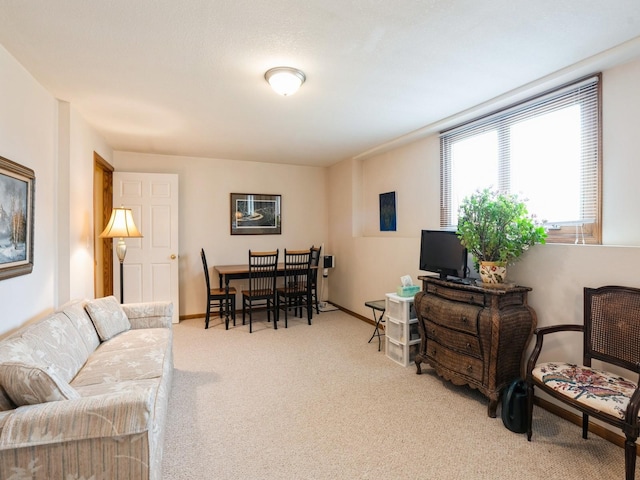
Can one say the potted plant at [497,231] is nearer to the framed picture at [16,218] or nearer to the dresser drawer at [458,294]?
the dresser drawer at [458,294]

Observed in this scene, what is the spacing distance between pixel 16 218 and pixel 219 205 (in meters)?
3.16

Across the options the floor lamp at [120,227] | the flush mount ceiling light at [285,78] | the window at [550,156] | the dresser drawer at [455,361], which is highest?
the flush mount ceiling light at [285,78]

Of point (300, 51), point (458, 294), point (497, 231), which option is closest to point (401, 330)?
point (458, 294)

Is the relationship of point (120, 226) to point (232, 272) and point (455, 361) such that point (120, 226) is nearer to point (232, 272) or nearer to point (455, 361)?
point (232, 272)

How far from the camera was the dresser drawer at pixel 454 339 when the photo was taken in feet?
8.23

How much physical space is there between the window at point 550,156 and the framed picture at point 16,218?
12.0 ft

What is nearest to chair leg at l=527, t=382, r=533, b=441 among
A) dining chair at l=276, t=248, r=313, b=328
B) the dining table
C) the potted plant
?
the potted plant

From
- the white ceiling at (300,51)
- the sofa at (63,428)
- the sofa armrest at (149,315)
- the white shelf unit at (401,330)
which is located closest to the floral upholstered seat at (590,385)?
the white shelf unit at (401,330)

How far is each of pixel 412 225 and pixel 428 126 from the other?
3.84 ft

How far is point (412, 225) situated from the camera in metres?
4.14

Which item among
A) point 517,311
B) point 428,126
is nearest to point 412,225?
point 428,126

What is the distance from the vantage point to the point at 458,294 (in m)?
2.67

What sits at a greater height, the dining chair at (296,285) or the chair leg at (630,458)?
the dining chair at (296,285)

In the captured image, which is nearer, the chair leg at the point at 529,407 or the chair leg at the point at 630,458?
the chair leg at the point at 630,458
